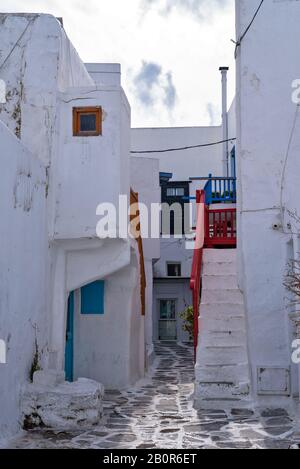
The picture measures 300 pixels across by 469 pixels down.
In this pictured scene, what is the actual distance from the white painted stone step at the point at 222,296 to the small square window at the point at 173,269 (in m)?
12.1

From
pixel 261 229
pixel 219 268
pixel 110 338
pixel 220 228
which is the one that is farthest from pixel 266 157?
pixel 110 338

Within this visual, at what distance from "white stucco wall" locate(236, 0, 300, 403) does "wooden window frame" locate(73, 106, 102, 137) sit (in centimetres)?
253

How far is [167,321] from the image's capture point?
2309cm

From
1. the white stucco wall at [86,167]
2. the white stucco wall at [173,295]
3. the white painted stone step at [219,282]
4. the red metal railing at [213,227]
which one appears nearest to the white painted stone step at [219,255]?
the red metal railing at [213,227]

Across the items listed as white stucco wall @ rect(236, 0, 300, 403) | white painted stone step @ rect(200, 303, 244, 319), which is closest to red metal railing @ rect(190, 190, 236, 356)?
white painted stone step @ rect(200, 303, 244, 319)

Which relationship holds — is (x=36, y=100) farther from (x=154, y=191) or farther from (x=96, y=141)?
(x=154, y=191)

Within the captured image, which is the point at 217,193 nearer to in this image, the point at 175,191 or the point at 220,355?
the point at 220,355

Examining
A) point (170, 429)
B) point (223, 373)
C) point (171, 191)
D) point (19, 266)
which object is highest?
point (171, 191)

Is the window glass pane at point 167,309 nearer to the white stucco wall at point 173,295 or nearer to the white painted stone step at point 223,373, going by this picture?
the white stucco wall at point 173,295

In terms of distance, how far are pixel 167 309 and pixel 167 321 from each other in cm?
46

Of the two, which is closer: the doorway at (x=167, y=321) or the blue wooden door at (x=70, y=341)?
the blue wooden door at (x=70, y=341)

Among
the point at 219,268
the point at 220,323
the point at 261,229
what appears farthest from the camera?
the point at 219,268

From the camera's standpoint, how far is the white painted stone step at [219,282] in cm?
1151

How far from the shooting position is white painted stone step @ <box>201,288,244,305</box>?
437 inches
